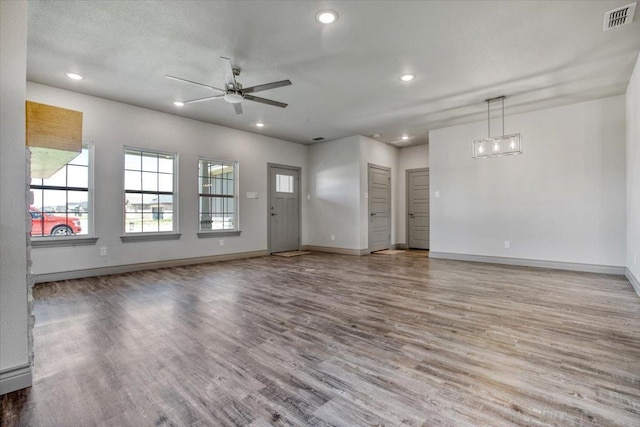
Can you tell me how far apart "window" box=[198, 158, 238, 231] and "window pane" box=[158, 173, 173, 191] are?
544mm

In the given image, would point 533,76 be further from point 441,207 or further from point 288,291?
point 288,291

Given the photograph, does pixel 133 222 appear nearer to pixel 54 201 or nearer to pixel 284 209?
pixel 54 201

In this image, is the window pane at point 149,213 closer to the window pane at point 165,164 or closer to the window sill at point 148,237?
the window sill at point 148,237

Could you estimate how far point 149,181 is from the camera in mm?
5480

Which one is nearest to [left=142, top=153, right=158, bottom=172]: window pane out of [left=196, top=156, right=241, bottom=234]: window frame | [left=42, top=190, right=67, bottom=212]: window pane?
[left=196, top=156, right=241, bottom=234]: window frame

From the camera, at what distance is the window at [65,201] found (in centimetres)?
443

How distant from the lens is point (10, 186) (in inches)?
68.4

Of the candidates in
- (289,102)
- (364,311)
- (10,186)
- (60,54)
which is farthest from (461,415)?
(60,54)

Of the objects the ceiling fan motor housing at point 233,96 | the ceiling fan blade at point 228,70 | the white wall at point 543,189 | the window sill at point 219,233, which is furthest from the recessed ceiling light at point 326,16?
the window sill at point 219,233

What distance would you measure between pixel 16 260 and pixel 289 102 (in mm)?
4100

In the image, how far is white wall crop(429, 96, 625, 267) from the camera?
482 cm

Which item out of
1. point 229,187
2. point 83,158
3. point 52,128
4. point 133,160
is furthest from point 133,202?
point 52,128

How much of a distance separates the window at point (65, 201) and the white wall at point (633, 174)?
7.50m

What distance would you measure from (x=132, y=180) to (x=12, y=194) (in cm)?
386
